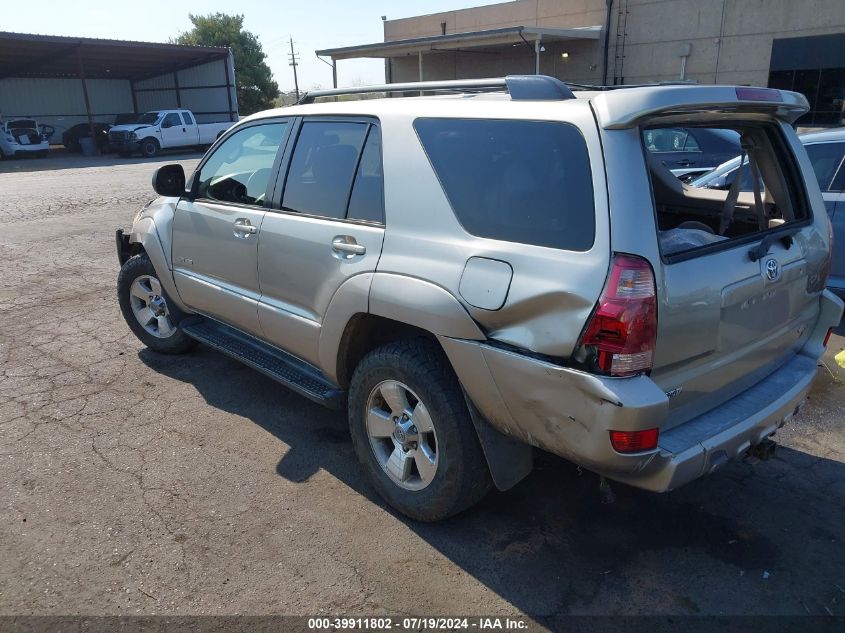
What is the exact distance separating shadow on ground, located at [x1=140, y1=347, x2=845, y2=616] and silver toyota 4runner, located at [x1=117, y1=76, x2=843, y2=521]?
1.05ft

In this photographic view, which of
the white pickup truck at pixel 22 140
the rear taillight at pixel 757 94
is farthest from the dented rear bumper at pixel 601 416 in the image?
the white pickup truck at pixel 22 140

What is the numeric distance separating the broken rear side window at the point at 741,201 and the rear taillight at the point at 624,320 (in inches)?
13.6

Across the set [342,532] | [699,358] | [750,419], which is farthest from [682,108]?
[342,532]

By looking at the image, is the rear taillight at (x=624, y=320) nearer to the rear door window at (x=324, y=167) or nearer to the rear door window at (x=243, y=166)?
the rear door window at (x=324, y=167)

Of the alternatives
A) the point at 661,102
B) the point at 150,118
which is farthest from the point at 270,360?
the point at 150,118

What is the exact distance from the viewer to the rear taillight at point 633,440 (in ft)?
7.48

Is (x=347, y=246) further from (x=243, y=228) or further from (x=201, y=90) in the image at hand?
(x=201, y=90)

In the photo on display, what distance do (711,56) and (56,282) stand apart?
24.0 metres

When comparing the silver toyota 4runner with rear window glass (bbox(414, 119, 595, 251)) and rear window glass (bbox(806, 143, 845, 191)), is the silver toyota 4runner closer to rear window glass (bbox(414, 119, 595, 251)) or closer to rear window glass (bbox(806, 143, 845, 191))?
rear window glass (bbox(414, 119, 595, 251))

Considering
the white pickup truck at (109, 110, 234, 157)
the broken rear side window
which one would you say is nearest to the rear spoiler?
the broken rear side window

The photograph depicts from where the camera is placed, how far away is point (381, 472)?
3238 mm

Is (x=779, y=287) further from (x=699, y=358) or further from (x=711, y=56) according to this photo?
(x=711, y=56)

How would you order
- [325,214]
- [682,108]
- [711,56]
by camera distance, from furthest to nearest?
1. [711,56]
2. [325,214]
3. [682,108]

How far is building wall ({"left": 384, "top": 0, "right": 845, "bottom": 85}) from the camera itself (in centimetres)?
2227
